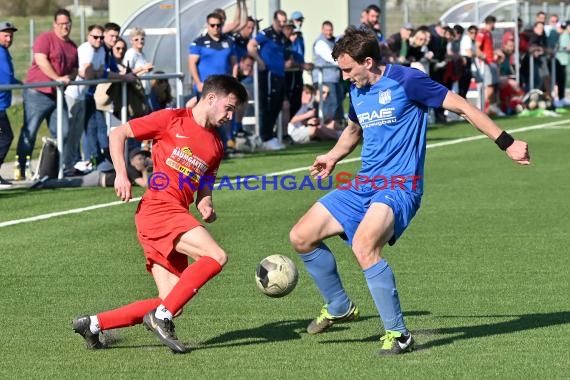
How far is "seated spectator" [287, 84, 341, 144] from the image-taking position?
23.8 m

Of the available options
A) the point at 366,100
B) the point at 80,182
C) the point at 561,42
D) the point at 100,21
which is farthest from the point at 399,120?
the point at 100,21

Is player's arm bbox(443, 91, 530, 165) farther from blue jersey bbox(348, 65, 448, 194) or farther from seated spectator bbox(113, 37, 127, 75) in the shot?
seated spectator bbox(113, 37, 127, 75)

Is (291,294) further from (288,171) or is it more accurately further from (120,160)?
(288,171)

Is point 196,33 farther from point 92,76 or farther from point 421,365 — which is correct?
point 421,365

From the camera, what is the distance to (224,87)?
805cm

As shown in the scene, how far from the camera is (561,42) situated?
117ft

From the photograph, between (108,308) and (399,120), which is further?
(108,308)

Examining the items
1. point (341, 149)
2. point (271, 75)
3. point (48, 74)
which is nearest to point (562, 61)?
point (271, 75)

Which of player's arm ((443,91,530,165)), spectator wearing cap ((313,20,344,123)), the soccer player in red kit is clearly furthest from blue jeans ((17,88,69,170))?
player's arm ((443,91,530,165))

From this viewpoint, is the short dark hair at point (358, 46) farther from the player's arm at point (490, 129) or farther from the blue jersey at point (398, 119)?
the player's arm at point (490, 129)

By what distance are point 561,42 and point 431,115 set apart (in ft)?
27.0

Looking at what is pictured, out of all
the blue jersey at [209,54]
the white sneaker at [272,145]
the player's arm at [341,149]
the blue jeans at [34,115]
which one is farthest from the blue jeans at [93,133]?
the player's arm at [341,149]

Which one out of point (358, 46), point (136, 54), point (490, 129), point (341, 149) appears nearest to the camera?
point (358, 46)

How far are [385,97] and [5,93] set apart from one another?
31.8ft
